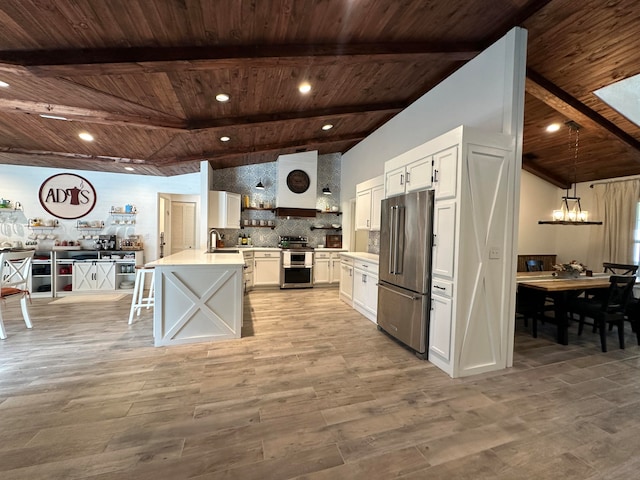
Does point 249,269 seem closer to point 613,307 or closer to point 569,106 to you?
point 613,307

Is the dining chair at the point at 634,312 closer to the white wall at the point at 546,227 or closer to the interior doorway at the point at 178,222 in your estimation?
the white wall at the point at 546,227

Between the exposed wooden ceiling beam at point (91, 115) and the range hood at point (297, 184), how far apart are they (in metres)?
2.77

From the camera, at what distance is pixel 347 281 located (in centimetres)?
518

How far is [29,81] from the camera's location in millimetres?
2807

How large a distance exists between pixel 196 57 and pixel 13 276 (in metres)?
3.77

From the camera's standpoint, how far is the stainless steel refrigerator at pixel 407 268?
2.93 metres

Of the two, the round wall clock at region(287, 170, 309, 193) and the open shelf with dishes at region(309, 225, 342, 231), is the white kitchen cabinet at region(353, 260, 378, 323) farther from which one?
the round wall clock at region(287, 170, 309, 193)

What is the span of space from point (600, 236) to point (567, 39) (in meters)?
4.98

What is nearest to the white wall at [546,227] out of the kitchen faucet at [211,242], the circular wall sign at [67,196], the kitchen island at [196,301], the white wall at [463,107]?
the white wall at [463,107]

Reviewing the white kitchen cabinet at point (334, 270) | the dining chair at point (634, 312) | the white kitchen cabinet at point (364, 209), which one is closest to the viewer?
the dining chair at point (634, 312)

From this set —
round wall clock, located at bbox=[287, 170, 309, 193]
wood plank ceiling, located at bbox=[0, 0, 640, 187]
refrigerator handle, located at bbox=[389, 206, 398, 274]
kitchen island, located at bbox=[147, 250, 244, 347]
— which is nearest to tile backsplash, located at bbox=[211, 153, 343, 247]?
round wall clock, located at bbox=[287, 170, 309, 193]

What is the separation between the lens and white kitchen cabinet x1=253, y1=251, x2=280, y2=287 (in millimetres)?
6254

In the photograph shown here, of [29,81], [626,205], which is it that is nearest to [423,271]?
[29,81]

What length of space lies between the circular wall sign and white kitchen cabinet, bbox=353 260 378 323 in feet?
19.4
